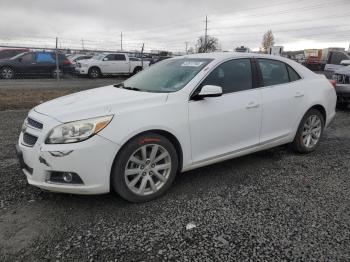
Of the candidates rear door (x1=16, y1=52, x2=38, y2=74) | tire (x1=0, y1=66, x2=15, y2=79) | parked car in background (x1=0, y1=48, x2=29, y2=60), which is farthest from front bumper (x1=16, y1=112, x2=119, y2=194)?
parked car in background (x1=0, y1=48, x2=29, y2=60)

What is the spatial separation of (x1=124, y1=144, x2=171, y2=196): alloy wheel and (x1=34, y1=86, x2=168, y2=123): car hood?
1.50 feet

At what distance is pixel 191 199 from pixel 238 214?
57 centimetres

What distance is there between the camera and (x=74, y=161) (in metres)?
3.11

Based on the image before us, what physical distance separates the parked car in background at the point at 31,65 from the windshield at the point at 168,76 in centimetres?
1629

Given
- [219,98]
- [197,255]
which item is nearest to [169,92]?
[219,98]

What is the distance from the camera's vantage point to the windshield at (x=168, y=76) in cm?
401

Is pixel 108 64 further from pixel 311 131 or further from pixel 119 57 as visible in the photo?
pixel 311 131

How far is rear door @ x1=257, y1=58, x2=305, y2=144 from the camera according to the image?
4.51 metres

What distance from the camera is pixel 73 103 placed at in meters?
3.69

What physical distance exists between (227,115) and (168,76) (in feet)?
2.99

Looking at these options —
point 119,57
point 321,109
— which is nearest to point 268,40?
point 119,57

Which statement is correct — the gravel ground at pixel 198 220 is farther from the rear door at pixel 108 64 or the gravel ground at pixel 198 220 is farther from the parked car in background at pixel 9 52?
the rear door at pixel 108 64

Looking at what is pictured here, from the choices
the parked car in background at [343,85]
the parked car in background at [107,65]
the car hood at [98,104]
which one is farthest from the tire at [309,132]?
the parked car in background at [107,65]

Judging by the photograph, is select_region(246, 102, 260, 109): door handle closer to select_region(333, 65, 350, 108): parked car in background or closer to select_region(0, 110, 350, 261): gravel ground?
select_region(0, 110, 350, 261): gravel ground
